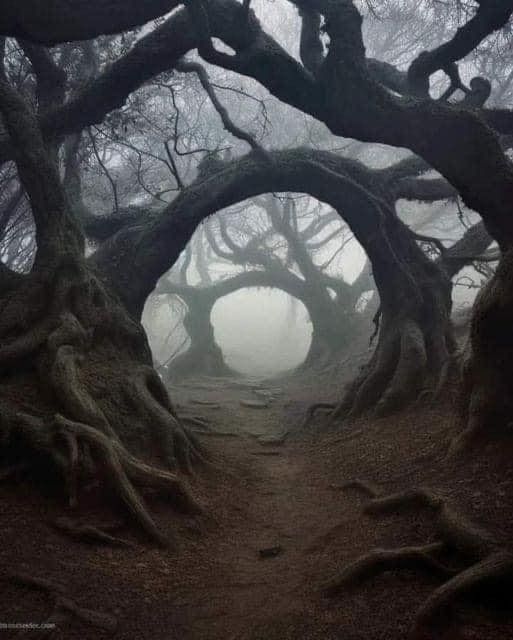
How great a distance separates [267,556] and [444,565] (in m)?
1.40

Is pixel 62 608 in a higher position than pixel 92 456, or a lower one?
lower

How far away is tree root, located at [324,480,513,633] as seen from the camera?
6.86 feet

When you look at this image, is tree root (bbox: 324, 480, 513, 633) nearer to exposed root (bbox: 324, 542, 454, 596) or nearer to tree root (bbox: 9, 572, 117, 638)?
exposed root (bbox: 324, 542, 454, 596)

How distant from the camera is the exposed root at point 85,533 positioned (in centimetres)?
296

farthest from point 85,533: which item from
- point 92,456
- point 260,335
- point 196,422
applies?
point 260,335

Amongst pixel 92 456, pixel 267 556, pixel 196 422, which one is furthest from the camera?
pixel 196 422

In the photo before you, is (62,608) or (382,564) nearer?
(62,608)

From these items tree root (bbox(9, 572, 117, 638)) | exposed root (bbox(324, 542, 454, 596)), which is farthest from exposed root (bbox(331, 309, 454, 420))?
tree root (bbox(9, 572, 117, 638))

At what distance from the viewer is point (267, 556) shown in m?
3.37

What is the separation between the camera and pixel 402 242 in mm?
8031

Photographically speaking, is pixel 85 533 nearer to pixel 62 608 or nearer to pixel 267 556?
pixel 62 608

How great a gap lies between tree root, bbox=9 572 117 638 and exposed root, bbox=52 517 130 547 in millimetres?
628

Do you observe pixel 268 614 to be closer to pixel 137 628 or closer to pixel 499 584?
pixel 137 628

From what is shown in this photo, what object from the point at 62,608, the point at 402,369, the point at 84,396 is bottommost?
the point at 62,608
